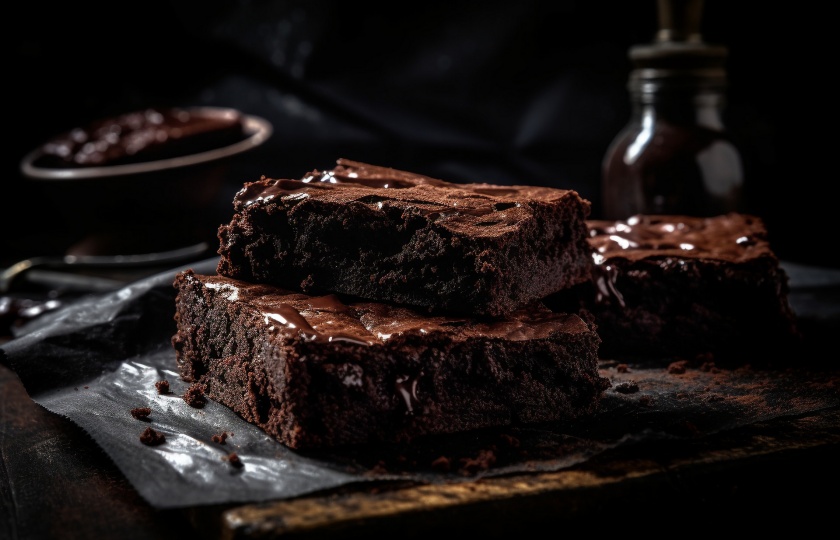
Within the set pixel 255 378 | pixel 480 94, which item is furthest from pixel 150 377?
pixel 480 94

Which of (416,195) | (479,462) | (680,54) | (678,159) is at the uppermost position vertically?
(680,54)

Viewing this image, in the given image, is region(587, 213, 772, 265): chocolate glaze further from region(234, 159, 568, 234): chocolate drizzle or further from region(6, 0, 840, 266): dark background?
region(6, 0, 840, 266): dark background

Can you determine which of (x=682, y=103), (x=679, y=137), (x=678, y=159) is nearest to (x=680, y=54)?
(x=682, y=103)

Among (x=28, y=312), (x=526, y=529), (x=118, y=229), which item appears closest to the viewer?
(x=526, y=529)

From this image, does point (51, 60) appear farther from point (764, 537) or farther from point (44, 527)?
point (764, 537)

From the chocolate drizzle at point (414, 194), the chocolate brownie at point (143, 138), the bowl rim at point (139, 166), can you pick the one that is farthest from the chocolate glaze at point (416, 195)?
the chocolate brownie at point (143, 138)

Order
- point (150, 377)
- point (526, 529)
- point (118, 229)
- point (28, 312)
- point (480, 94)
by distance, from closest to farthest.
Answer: point (526, 529), point (150, 377), point (28, 312), point (118, 229), point (480, 94)

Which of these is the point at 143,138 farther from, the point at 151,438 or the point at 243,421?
the point at 151,438
